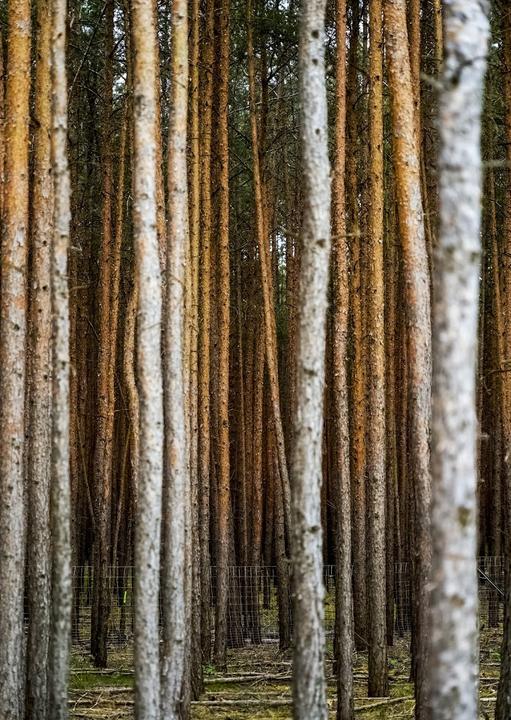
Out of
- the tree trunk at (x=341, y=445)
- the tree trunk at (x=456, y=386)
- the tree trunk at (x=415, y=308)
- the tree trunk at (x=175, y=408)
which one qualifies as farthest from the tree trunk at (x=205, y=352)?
the tree trunk at (x=456, y=386)

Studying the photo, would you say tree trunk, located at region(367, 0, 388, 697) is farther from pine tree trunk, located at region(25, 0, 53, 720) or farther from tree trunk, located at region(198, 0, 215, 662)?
pine tree trunk, located at region(25, 0, 53, 720)

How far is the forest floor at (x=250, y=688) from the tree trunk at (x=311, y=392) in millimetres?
3491

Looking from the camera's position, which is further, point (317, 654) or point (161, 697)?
point (161, 697)

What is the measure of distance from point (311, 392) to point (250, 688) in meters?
7.05

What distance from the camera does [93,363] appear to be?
74.0ft

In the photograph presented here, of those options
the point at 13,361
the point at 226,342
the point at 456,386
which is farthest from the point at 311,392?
the point at 226,342

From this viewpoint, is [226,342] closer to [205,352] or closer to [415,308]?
[205,352]

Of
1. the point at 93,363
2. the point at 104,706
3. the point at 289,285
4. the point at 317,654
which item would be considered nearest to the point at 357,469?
the point at 104,706

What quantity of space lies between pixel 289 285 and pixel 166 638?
1343 centimetres

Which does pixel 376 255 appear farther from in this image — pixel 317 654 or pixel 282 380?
pixel 282 380

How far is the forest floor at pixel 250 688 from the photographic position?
418 inches

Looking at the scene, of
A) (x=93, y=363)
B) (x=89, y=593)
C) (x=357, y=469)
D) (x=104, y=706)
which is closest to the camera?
(x=104, y=706)

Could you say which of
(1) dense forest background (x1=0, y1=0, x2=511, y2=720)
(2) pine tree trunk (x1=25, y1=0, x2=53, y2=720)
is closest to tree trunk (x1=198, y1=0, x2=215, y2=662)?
(1) dense forest background (x1=0, y1=0, x2=511, y2=720)

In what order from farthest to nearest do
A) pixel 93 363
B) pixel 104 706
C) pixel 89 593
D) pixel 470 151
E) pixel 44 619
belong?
pixel 93 363 < pixel 89 593 < pixel 104 706 < pixel 44 619 < pixel 470 151
